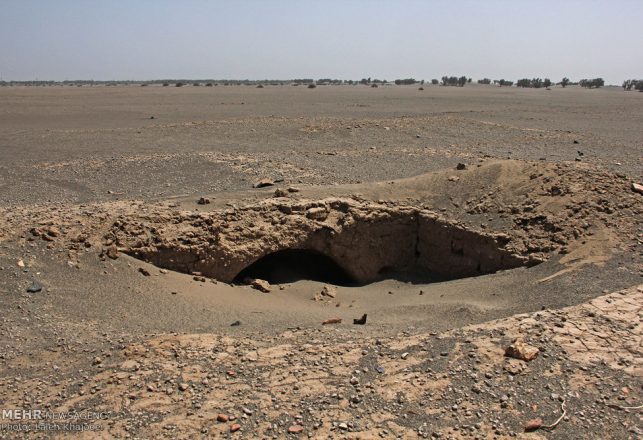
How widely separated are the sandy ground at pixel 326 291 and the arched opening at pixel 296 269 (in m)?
0.12

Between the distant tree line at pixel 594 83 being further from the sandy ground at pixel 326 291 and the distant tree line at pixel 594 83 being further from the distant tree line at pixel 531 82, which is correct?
the sandy ground at pixel 326 291

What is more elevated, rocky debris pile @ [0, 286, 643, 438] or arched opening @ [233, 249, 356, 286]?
rocky debris pile @ [0, 286, 643, 438]

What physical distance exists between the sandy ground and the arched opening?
4.6 inches

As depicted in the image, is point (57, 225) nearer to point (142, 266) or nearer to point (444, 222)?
point (142, 266)

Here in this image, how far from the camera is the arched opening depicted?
9.39 metres

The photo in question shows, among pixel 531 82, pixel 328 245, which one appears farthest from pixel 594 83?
pixel 328 245

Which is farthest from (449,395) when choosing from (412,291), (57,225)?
(57,225)

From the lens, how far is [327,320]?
634cm

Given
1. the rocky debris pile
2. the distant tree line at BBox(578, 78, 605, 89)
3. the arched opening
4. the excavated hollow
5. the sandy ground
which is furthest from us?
the distant tree line at BBox(578, 78, 605, 89)

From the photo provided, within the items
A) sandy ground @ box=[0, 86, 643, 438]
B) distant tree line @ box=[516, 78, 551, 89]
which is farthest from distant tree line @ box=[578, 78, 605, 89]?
sandy ground @ box=[0, 86, 643, 438]

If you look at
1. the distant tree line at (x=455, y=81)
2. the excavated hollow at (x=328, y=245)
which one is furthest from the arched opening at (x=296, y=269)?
the distant tree line at (x=455, y=81)

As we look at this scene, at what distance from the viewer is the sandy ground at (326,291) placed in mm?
4480

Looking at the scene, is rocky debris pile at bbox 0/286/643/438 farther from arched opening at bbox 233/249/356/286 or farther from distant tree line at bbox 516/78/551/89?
distant tree line at bbox 516/78/551/89

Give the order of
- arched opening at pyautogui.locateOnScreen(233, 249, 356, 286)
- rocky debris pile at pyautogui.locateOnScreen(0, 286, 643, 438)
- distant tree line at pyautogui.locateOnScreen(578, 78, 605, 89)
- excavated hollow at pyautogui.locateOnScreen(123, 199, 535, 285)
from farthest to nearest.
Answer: distant tree line at pyautogui.locateOnScreen(578, 78, 605, 89)
arched opening at pyautogui.locateOnScreen(233, 249, 356, 286)
excavated hollow at pyautogui.locateOnScreen(123, 199, 535, 285)
rocky debris pile at pyautogui.locateOnScreen(0, 286, 643, 438)
